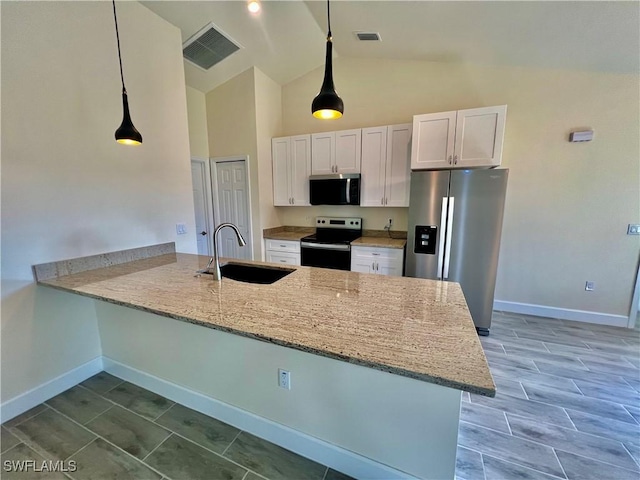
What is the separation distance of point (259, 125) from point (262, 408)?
3411mm

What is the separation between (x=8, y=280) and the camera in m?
1.69

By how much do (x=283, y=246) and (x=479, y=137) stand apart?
8.87 ft

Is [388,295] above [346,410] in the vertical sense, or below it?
above

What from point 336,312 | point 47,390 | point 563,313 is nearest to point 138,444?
point 47,390

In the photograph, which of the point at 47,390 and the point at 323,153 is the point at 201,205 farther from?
the point at 47,390

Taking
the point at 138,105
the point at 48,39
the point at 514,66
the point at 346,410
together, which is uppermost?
the point at 514,66

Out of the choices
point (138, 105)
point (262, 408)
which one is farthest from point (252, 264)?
point (138, 105)

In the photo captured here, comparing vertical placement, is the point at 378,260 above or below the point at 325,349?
below

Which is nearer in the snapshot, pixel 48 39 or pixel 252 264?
pixel 48 39

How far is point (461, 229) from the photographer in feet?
9.04

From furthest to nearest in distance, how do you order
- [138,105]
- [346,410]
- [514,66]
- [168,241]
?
1. [514,66]
2. [168,241]
3. [138,105]
4. [346,410]

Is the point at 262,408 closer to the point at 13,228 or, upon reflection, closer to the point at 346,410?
the point at 346,410

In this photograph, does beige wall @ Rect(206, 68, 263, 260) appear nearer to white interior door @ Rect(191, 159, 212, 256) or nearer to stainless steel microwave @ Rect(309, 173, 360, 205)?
white interior door @ Rect(191, 159, 212, 256)

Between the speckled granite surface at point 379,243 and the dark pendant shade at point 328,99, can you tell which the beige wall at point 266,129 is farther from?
the dark pendant shade at point 328,99
